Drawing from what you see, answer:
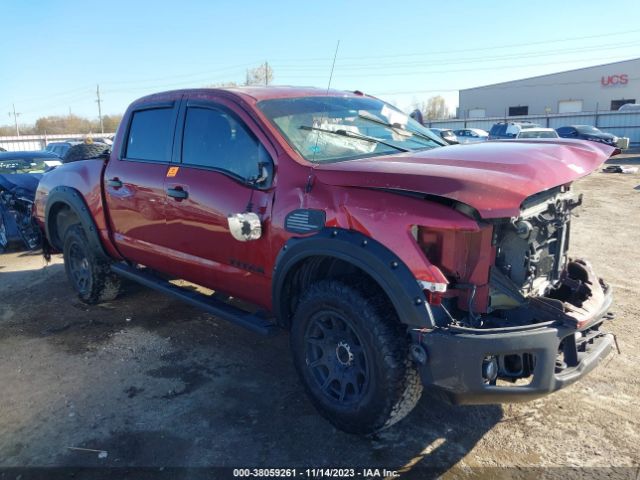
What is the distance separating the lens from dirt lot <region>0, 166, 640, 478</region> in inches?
116

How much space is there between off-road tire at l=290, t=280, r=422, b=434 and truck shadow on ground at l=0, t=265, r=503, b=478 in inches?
9.2

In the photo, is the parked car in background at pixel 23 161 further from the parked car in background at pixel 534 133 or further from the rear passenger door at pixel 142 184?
the parked car in background at pixel 534 133

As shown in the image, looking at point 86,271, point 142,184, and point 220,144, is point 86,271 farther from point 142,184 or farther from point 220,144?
point 220,144

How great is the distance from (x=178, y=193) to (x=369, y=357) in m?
1.97

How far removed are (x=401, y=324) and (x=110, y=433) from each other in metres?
1.94

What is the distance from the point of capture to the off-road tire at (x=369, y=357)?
8.96ft

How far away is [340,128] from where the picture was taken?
12.0 ft

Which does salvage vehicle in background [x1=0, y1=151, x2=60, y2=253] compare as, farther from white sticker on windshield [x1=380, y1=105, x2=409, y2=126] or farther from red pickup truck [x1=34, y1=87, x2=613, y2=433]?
white sticker on windshield [x1=380, y1=105, x2=409, y2=126]

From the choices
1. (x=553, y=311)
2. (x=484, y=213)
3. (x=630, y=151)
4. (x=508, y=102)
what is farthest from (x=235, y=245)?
(x=508, y=102)

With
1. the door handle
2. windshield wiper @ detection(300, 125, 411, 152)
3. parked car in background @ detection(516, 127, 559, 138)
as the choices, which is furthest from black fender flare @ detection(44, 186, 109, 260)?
parked car in background @ detection(516, 127, 559, 138)

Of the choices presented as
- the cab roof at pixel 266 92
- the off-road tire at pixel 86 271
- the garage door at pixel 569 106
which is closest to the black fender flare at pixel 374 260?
the cab roof at pixel 266 92

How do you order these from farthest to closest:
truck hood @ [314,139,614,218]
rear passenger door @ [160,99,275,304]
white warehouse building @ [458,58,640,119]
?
white warehouse building @ [458,58,640,119] → rear passenger door @ [160,99,275,304] → truck hood @ [314,139,614,218]

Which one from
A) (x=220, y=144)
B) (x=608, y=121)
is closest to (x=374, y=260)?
(x=220, y=144)

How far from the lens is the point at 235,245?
3570 mm
